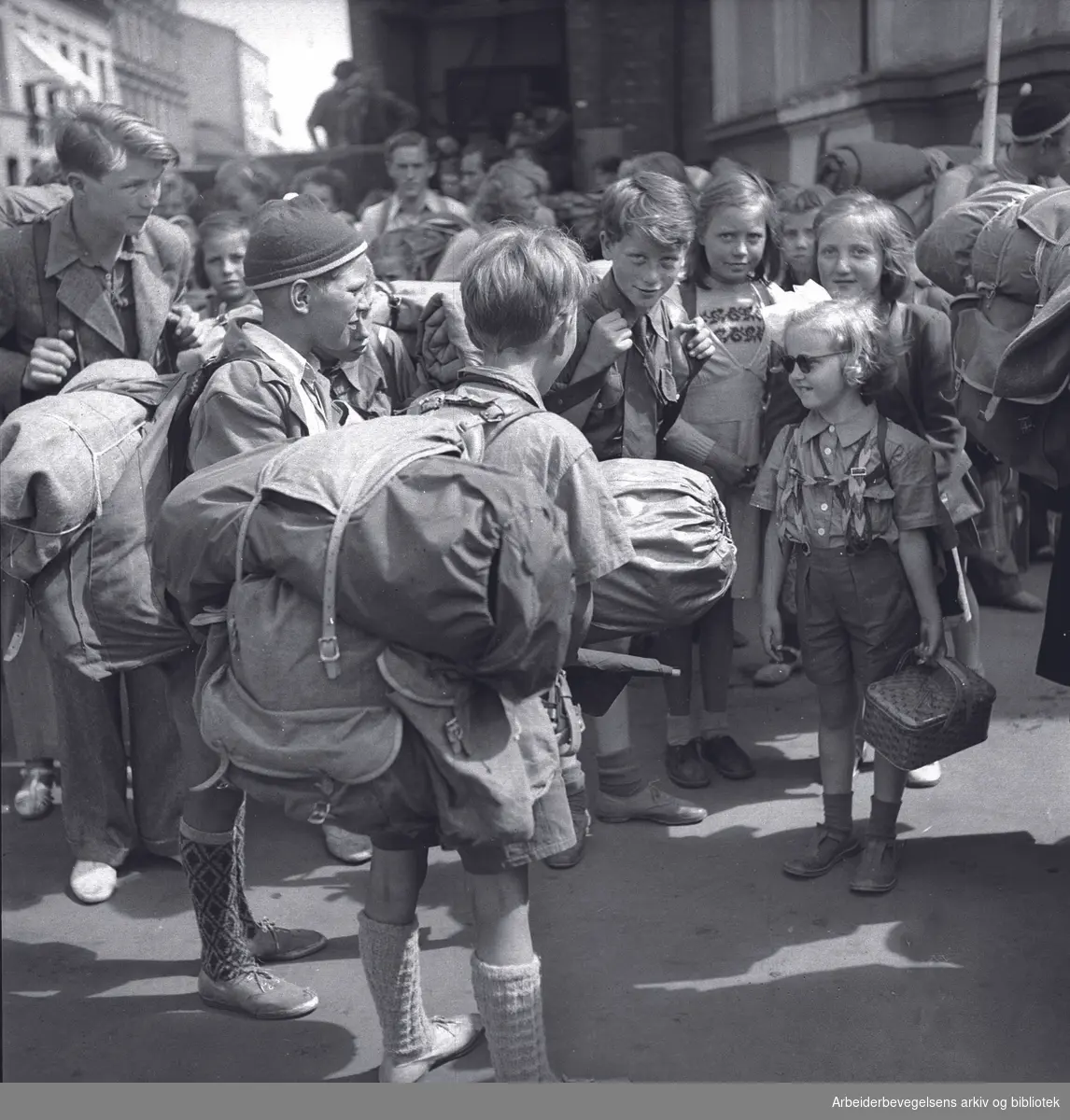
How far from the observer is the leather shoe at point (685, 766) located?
4391 millimetres

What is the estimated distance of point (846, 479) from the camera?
360 cm

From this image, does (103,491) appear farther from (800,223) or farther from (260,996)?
(800,223)

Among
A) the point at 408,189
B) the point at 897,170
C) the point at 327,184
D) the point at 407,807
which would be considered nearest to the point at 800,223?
the point at 897,170

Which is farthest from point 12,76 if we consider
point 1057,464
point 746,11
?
point 746,11

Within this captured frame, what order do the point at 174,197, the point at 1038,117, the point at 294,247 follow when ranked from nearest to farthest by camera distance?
the point at 294,247 → the point at 1038,117 → the point at 174,197

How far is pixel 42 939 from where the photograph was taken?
366 centimetres

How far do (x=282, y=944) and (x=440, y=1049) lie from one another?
729 mm

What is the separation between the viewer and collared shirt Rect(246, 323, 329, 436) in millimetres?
2895

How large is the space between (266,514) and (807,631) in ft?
6.50

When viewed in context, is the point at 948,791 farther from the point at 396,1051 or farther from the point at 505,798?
the point at 505,798

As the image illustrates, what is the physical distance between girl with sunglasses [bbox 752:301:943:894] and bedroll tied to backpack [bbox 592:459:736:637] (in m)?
0.94

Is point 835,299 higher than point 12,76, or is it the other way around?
point 12,76

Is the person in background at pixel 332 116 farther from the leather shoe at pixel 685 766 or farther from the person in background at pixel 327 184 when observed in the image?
the leather shoe at pixel 685 766

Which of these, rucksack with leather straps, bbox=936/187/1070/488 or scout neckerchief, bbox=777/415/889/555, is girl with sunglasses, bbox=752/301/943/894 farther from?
rucksack with leather straps, bbox=936/187/1070/488
